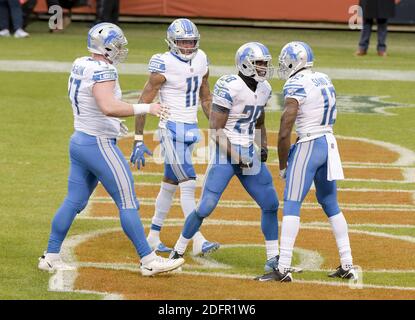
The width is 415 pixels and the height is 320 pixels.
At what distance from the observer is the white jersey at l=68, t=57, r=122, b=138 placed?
8828 millimetres

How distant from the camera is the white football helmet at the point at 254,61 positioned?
9000 millimetres

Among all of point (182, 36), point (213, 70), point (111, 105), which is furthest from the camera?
point (213, 70)

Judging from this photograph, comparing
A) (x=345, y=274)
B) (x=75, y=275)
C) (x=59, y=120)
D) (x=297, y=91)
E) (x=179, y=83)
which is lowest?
(x=59, y=120)

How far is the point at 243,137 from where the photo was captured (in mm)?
9266

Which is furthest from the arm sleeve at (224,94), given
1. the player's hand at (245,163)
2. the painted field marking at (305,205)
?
the painted field marking at (305,205)

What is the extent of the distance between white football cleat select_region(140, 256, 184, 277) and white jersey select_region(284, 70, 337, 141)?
4.33 ft

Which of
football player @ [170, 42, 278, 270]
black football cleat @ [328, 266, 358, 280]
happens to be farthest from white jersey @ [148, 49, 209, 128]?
black football cleat @ [328, 266, 358, 280]

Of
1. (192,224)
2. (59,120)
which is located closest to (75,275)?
(192,224)

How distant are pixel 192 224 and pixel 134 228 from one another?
25.1 inches

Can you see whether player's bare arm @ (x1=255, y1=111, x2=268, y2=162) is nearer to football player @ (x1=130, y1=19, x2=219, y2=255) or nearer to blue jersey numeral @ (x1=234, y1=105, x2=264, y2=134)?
blue jersey numeral @ (x1=234, y1=105, x2=264, y2=134)

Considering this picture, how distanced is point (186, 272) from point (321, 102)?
168 centimetres

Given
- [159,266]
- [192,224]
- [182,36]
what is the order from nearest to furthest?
[159,266] < [192,224] < [182,36]

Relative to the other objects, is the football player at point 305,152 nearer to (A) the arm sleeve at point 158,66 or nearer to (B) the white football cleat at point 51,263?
(A) the arm sleeve at point 158,66

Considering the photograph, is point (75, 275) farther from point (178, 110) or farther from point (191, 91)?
point (191, 91)
